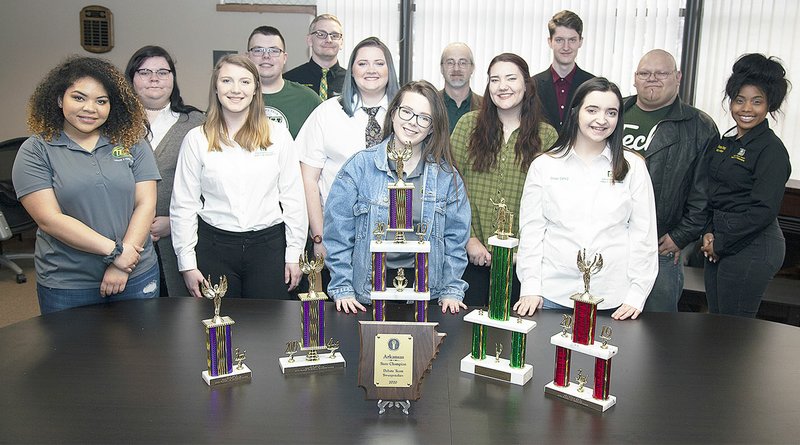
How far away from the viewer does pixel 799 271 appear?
470 cm

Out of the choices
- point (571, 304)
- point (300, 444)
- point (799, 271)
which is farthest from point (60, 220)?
point (799, 271)

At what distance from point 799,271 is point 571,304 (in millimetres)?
2949

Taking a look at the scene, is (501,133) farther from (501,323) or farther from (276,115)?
(501,323)

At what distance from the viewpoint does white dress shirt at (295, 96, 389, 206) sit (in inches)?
122

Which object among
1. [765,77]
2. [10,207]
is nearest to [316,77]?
[765,77]

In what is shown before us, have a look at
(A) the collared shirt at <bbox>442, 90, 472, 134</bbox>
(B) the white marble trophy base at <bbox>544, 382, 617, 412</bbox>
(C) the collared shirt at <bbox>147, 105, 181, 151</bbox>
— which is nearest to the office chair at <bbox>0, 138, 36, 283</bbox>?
(C) the collared shirt at <bbox>147, 105, 181, 151</bbox>

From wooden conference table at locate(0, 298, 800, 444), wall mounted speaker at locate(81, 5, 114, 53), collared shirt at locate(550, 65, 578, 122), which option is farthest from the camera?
wall mounted speaker at locate(81, 5, 114, 53)

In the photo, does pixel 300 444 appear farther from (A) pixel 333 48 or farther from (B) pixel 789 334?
(A) pixel 333 48

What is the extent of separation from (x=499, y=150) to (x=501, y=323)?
4.20ft

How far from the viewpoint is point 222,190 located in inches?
111

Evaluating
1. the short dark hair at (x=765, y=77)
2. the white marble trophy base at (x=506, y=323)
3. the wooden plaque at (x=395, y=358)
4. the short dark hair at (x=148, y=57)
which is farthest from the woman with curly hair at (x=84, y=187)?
the short dark hair at (x=765, y=77)

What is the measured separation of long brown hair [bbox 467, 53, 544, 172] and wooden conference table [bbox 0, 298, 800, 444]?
0.87m

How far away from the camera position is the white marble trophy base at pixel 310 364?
183cm

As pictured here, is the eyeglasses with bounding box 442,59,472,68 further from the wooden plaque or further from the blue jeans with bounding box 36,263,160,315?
the wooden plaque
